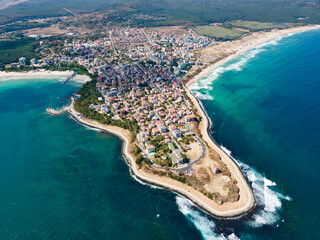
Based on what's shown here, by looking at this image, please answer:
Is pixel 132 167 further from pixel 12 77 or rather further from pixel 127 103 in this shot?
pixel 12 77

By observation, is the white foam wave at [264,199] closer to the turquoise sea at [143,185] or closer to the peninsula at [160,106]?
the turquoise sea at [143,185]

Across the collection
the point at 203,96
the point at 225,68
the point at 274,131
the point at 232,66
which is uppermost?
the point at 232,66

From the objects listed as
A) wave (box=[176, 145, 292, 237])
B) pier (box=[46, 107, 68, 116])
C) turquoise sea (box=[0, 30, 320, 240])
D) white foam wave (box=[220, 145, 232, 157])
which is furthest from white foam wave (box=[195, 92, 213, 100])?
pier (box=[46, 107, 68, 116])

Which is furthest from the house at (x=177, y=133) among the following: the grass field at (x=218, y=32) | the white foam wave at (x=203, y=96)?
the grass field at (x=218, y=32)

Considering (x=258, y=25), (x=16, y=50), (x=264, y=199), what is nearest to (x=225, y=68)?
(x=264, y=199)

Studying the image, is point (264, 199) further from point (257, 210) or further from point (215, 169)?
point (215, 169)

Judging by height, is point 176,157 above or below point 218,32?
below

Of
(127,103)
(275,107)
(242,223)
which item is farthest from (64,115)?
(275,107)
